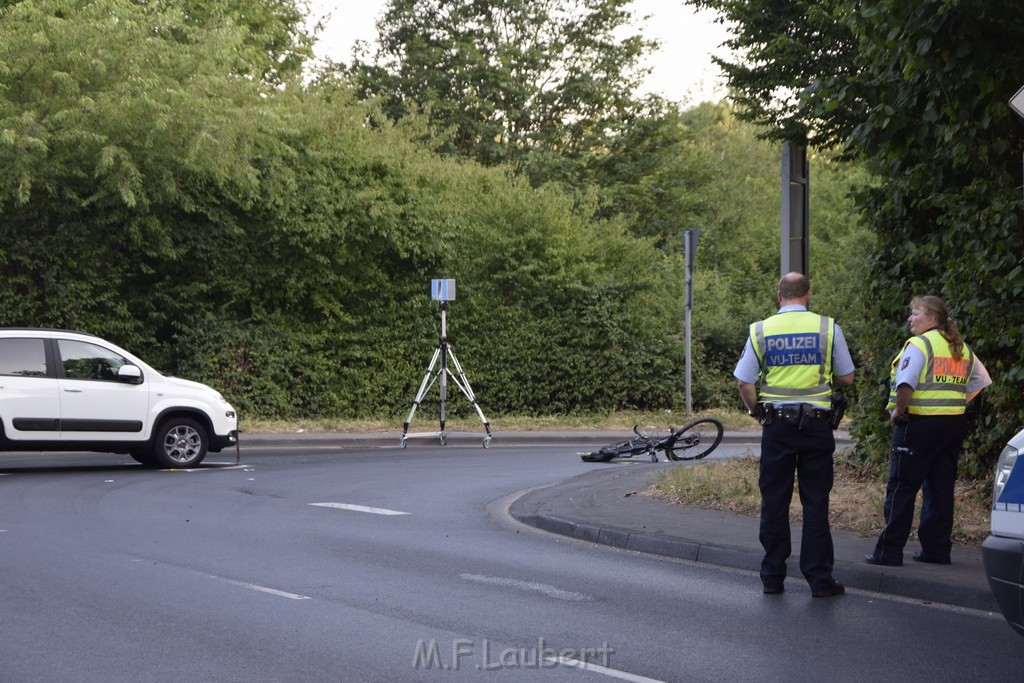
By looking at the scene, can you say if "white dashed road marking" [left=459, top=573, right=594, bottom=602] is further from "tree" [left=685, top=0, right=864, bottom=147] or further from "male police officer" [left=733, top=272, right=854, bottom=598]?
"tree" [left=685, top=0, right=864, bottom=147]

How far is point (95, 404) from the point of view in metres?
16.3

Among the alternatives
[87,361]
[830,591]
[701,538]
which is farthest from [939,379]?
[87,361]

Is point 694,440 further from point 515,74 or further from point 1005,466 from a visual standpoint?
point 515,74

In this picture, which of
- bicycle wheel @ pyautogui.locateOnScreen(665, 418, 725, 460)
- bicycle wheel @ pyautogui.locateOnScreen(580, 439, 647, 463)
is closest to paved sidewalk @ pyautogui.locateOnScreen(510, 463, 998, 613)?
bicycle wheel @ pyautogui.locateOnScreen(580, 439, 647, 463)

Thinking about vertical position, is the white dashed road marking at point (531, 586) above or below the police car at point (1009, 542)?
below

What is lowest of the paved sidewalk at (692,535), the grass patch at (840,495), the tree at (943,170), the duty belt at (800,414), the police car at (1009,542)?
the paved sidewalk at (692,535)

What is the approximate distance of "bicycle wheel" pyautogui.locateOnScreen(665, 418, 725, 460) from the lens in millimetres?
18203

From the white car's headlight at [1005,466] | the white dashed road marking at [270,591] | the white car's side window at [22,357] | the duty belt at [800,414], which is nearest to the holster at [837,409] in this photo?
the duty belt at [800,414]

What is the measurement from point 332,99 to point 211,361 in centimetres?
634

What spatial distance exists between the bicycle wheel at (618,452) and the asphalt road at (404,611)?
5.56 m

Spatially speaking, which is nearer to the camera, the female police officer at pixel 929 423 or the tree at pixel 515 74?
the female police officer at pixel 929 423

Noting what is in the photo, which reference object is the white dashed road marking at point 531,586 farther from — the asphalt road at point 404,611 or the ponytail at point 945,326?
the ponytail at point 945,326

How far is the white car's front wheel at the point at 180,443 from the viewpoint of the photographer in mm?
16875

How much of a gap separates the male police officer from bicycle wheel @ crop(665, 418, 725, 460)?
32.1 ft
